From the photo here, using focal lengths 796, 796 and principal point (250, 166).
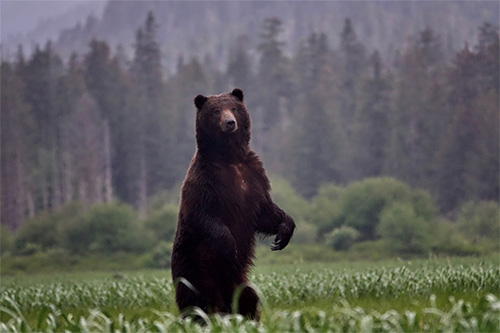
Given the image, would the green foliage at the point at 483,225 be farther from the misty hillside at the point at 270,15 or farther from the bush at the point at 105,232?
the misty hillside at the point at 270,15

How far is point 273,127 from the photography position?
75938mm

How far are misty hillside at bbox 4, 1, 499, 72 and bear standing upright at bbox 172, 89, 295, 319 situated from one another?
111 metres

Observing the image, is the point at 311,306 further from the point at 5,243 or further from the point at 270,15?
the point at 270,15

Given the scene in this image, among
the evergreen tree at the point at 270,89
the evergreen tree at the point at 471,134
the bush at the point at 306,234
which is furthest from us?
the evergreen tree at the point at 270,89

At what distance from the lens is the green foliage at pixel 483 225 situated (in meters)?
41.1

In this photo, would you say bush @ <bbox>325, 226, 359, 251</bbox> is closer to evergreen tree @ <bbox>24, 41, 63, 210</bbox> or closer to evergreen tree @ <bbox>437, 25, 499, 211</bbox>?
evergreen tree @ <bbox>437, 25, 499, 211</bbox>

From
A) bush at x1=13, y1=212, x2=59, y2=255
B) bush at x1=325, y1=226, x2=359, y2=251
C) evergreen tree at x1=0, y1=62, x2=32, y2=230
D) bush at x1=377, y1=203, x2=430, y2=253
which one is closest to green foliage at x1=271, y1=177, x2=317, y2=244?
bush at x1=325, y1=226, x2=359, y2=251

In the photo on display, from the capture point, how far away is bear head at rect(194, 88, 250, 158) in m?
7.87

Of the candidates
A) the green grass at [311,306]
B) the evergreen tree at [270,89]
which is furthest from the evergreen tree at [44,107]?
the green grass at [311,306]

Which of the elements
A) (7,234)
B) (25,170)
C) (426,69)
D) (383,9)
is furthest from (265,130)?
(383,9)

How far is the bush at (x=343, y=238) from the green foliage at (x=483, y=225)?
6073mm

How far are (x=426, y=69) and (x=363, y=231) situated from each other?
22.2m

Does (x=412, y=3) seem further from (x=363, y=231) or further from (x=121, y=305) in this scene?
(x=121, y=305)

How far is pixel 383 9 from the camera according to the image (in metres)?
163
